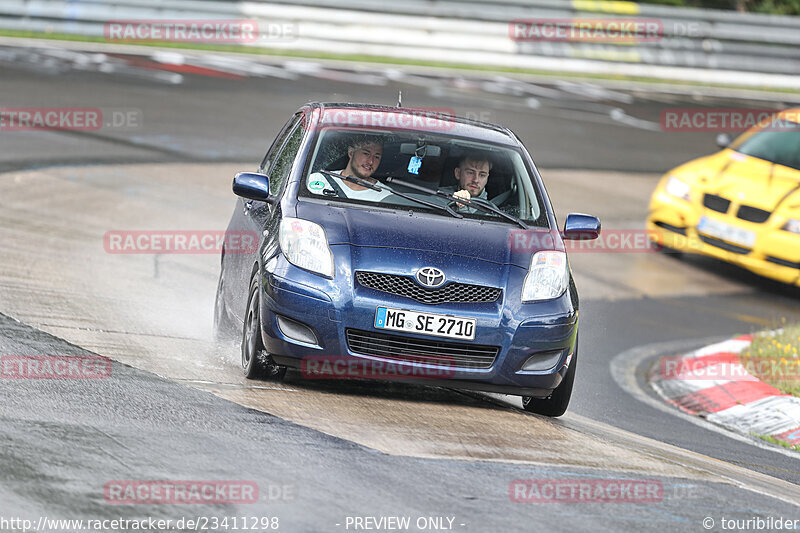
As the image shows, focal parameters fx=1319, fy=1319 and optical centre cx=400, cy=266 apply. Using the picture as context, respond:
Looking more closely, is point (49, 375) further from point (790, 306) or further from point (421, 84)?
point (421, 84)

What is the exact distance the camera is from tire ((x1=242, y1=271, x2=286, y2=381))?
710 cm

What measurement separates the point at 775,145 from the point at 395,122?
759 centimetres

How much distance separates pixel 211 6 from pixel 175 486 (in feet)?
64.1

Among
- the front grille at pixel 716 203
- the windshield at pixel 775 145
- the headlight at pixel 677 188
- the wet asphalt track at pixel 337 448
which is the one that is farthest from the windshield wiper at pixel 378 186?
the windshield at pixel 775 145

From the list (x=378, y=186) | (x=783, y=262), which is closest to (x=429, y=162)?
(x=378, y=186)

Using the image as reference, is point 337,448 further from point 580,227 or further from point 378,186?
point 580,227

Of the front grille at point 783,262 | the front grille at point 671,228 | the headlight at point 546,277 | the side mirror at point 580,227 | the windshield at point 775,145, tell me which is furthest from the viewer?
the windshield at point 775,145

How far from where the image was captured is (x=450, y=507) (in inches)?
210

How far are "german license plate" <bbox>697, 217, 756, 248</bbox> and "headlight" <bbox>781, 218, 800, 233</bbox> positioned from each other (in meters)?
0.31

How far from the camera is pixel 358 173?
7816mm

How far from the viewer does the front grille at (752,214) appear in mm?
13164

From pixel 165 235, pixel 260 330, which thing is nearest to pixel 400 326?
pixel 260 330

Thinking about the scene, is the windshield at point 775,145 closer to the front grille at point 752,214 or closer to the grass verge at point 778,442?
the front grille at point 752,214

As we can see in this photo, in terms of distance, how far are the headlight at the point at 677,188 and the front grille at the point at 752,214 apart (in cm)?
62
